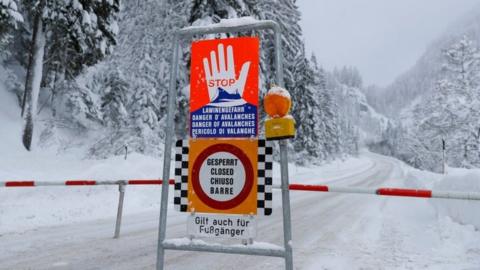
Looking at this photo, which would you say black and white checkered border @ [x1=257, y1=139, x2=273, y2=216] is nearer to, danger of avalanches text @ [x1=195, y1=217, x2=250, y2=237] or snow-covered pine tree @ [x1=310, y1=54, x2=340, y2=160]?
danger of avalanches text @ [x1=195, y1=217, x2=250, y2=237]

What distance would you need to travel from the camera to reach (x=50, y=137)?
21562 millimetres

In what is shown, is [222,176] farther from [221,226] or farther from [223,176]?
[221,226]

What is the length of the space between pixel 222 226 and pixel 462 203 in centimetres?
653

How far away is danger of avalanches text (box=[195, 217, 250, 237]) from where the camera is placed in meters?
3.76

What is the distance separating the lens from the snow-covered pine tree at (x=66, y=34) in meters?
17.6

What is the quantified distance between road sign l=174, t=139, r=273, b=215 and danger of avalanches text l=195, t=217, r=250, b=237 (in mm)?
97

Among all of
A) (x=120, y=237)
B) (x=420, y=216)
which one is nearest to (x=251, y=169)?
(x=120, y=237)

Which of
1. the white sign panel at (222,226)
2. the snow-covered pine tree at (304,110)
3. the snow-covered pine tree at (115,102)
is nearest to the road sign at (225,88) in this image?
the white sign panel at (222,226)

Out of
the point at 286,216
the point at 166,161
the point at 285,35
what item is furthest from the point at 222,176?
the point at 285,35

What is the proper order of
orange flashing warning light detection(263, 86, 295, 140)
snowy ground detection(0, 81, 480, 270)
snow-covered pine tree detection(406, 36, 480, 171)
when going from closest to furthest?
orange flashing warning light detection(263, 86, 295, 140) < snowy ground detection(0, 81, 480, 270) < snow-covered pine tree detection(406, 36, 480, 171)

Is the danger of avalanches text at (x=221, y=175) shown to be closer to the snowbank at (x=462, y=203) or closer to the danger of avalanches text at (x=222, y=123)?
A: the danger of avalanches text at (x=222, y=123)

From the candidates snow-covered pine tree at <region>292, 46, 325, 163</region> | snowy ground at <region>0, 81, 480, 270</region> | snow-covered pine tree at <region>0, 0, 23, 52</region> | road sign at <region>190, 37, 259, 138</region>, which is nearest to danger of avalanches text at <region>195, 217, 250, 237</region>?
road sign at <region>190, 37, 259, 138</region>

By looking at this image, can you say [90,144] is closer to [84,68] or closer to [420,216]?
[84,68]

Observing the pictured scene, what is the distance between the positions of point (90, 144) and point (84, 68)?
5.11 meters
